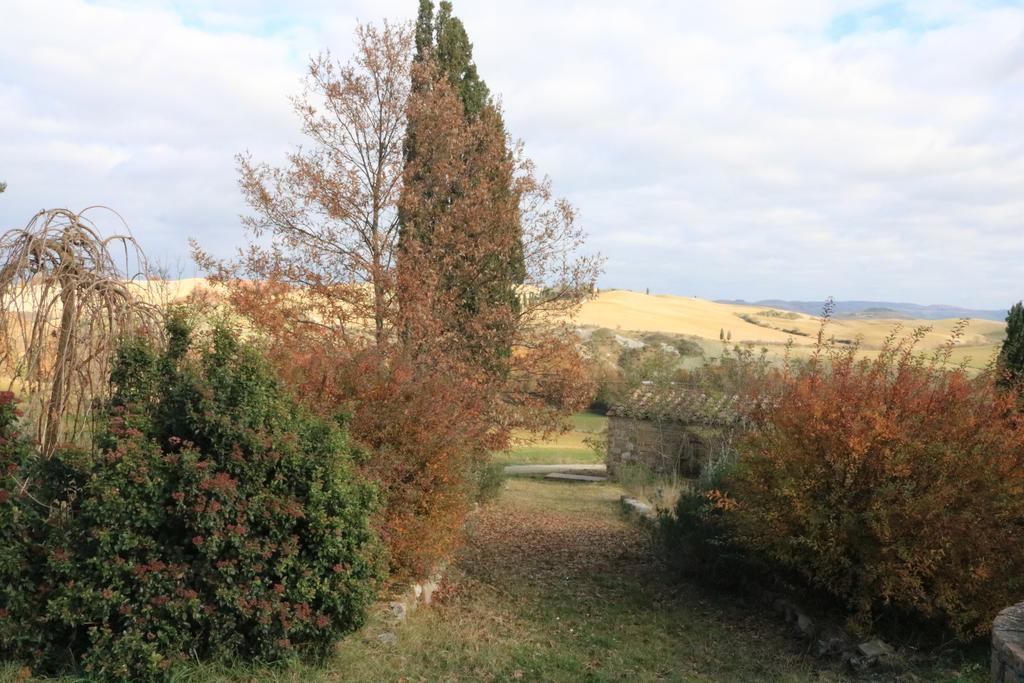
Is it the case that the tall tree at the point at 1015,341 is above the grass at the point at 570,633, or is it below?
above

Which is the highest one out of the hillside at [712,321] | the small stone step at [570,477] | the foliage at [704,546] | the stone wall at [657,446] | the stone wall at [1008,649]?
the hillside at [712,321]

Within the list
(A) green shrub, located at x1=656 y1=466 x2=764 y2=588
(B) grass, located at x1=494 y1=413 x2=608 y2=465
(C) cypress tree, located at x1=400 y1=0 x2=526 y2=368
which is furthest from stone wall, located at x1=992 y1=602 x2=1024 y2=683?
(B) grass, located at x1=494 y1=413 x2=608 y2=465

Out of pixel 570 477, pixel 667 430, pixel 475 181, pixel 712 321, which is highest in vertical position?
pixel 475 181

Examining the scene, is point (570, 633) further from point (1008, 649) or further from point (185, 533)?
Answer: point (1008, 649)

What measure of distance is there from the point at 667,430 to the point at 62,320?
51.6ft

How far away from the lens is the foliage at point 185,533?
5293 millimetres

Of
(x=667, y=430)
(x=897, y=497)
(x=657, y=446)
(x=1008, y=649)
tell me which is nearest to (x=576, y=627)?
(x=897, y=497)

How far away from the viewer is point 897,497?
23.9ft

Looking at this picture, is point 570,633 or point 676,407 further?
point 676,407

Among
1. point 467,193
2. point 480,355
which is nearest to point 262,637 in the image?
point 480,355

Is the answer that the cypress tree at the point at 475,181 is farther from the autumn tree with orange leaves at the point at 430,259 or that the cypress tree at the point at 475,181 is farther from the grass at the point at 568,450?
the grass at the point at 568,450

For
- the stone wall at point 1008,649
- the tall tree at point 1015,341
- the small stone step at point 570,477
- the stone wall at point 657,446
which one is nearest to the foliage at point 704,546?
the stone wall at point 1008,649

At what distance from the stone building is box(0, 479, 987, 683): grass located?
23.2 ft

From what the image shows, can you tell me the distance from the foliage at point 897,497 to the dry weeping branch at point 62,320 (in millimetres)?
5881
